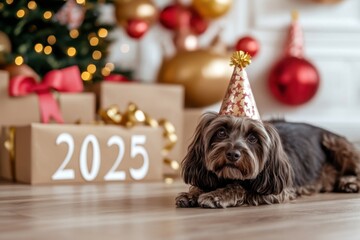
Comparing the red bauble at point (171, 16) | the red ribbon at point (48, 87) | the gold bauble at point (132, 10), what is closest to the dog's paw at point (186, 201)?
the red ribbon at point (48, 87)

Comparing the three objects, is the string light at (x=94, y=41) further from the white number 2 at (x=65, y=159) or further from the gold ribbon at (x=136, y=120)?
the white number 2 at (x=65, y=159)

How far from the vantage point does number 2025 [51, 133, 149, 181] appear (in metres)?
2.78

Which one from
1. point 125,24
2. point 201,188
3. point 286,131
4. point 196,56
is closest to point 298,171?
point 286,131

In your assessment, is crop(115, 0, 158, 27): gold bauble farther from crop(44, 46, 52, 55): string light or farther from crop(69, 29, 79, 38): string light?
crop(44, 46, 52, 55): string light

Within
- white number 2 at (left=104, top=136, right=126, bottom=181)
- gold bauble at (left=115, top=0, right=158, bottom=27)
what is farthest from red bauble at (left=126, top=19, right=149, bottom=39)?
white number 2 at (left=104, top=136, right=126, bottom=181)

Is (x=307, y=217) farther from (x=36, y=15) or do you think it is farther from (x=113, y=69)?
(x=113, y=69)

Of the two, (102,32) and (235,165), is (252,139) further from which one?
(102,32)

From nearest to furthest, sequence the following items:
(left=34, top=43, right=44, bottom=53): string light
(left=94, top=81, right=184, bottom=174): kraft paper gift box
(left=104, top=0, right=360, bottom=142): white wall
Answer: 1. (left=94, top=81, right=184, bottom=174): kraft paper gift box
2. (left=34, top=43, right=44, bottom=53): string light
3. (left=104, top=0, right=360, bottom=142): white wall

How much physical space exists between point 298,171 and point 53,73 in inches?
51.6

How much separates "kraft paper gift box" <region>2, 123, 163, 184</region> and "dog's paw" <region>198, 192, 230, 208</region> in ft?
3.21

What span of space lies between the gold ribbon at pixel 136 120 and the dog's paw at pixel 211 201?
1.07 metres

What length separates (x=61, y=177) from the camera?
2.78 m

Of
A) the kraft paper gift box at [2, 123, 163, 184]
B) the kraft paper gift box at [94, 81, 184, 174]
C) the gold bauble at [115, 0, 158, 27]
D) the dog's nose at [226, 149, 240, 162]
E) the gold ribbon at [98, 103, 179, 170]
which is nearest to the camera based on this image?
the dog's nose at [226, 149, 240, 162]

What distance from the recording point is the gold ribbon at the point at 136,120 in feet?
9.85
